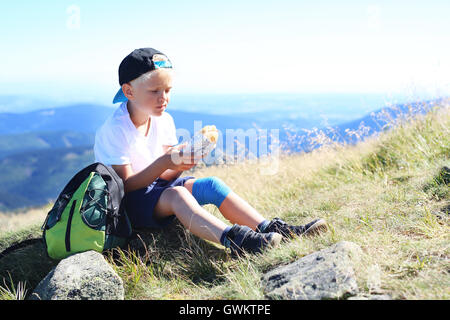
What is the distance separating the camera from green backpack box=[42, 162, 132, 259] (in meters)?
2.60

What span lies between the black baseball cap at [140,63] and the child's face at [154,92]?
2.3 inches

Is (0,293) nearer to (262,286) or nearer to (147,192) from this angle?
(147,192)

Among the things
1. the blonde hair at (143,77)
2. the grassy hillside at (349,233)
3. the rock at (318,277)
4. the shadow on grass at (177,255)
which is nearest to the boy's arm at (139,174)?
the shadow on grass at (177,255)

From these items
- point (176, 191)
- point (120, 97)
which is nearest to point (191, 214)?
point (176, 191)

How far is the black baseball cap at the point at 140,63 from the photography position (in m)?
2.83

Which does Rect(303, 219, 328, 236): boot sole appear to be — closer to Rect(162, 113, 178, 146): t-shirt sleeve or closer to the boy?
the boy

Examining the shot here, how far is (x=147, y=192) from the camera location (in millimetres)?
2982

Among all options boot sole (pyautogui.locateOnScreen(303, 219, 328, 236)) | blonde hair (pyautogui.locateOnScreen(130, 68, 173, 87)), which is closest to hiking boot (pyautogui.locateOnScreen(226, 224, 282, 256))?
boot sole (pyautogui.locateOnScreen(303, 219, 328, 236))

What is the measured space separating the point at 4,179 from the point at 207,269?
217350mm

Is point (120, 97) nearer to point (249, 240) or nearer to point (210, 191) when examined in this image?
point (210, 191)

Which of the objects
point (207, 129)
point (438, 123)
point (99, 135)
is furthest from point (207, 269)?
point (438, 123)

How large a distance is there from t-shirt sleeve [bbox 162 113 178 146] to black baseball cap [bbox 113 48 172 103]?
2.07 ft

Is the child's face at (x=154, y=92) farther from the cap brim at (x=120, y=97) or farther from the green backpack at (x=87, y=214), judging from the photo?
the green backpack at (x=87, y=214)

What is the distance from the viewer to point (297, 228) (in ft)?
9.12
